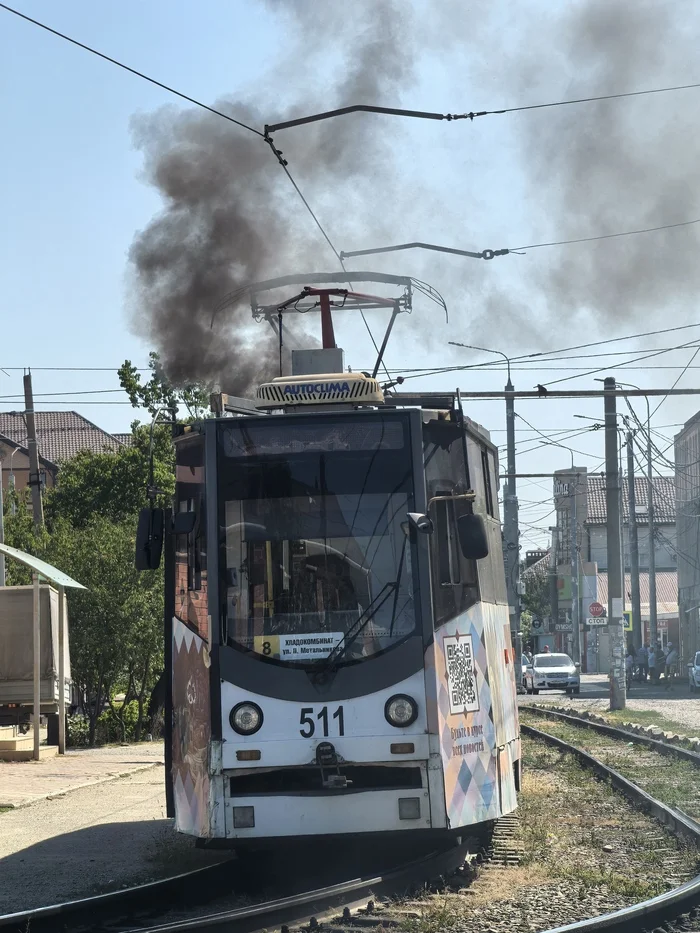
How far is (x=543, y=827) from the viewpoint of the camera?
11.4 metres

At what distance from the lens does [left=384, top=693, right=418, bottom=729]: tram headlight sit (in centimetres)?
851

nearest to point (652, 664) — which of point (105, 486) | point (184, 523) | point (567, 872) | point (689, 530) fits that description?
point (689, 530)

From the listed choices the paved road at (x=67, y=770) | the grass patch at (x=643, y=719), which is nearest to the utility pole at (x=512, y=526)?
the grass patch at (x=643, y=719)

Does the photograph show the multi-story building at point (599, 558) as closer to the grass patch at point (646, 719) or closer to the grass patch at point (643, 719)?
the grass patch at point (643, 719)

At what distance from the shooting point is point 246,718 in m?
8.58

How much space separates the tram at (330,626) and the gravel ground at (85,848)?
868 millimetres

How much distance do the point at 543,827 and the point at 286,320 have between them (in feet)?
25.4

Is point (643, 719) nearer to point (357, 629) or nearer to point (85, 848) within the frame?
point (85, 848)

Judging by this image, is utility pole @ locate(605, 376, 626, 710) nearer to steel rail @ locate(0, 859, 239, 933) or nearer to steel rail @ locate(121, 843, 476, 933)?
steel rail @ locate(121, 843, 476, 933)

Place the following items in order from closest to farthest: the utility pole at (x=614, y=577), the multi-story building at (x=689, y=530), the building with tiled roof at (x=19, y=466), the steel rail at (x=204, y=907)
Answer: the steel rail at (x=204, y=907)
the utility pole at (x=614, y=577)
the multi-story building at (x=689, y=530)
the building with tiled roof at (x=19, y=466)

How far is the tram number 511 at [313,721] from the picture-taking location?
848 centimetres

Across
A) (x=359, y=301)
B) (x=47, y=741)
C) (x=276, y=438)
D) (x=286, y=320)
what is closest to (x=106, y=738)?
(x=47, y=741)

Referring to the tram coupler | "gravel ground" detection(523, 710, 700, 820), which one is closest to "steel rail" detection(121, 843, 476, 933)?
the tram coupler

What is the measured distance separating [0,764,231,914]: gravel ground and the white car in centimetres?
3356
